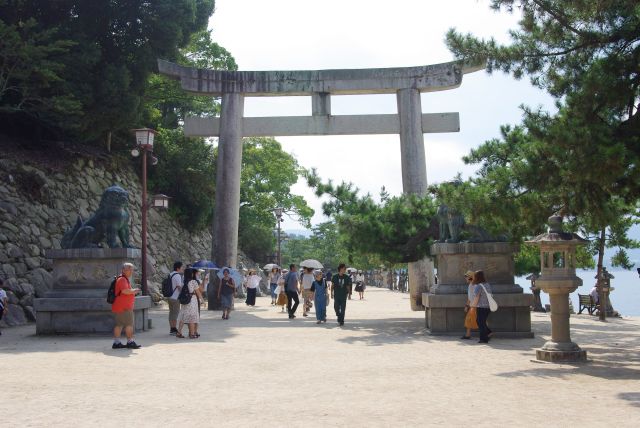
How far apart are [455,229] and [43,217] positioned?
524 inches

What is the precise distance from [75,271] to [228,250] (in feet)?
25.0

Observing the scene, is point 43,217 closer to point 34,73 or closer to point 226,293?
point 34,73

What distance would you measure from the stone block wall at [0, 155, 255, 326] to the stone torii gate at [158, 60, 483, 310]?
4.90 meters

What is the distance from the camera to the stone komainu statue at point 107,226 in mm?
13672

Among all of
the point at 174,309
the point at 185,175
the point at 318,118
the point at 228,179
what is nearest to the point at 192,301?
the point at 174,309

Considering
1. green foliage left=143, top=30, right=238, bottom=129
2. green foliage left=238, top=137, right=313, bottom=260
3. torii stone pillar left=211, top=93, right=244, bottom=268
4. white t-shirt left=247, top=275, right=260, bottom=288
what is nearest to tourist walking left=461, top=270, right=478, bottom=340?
torii stone pillar left=211, top=93, right=244, bottom=268

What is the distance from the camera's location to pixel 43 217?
20.1 m

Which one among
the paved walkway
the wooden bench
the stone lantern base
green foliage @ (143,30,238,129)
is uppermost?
green foliage @ (143,30,238,129)

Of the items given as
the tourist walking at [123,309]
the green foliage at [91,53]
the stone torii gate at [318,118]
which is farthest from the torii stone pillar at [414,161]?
the tourist walking at [123,309]

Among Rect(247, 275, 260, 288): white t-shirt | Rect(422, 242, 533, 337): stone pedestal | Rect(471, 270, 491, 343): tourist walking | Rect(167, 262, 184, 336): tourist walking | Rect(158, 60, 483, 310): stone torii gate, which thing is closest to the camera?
Rect(471, 270, 491, 343): tourist walking

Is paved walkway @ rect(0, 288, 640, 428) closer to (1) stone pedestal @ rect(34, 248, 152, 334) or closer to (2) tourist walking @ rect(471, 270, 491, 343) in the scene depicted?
(2) tourist walking @ rect(471, 270, 491, 343)

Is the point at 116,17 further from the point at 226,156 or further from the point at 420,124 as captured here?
the point at 420,124

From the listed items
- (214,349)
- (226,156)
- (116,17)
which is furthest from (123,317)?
(116,17)

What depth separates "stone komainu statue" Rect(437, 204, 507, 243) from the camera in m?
13.1
